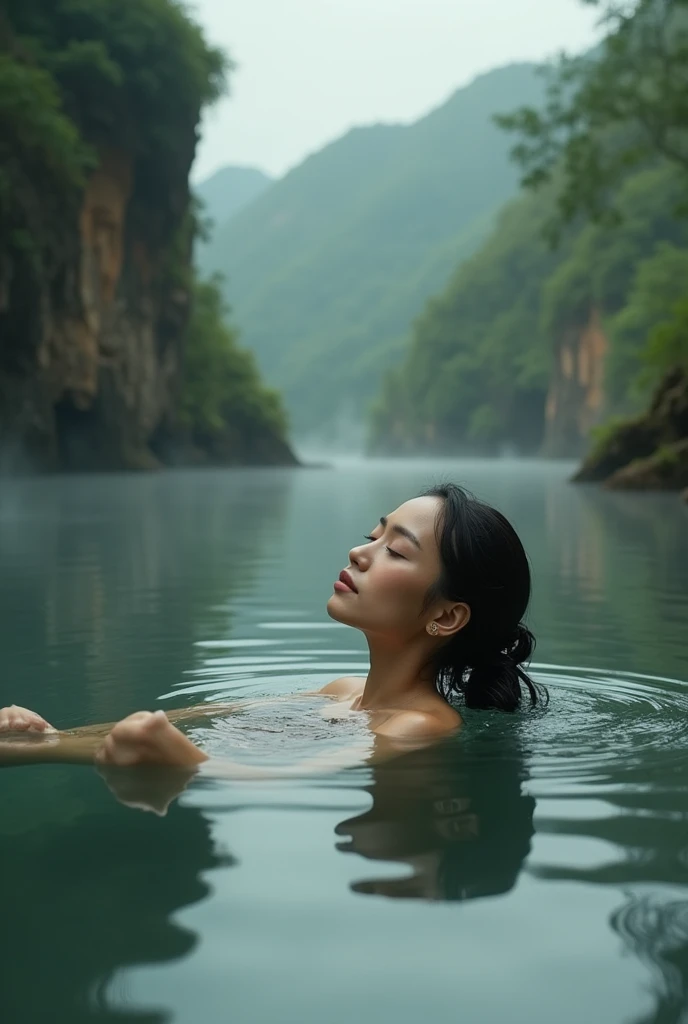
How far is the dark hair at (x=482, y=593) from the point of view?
13.8ft

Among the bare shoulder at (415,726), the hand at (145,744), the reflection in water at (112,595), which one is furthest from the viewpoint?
the reflection in water at (112,595)

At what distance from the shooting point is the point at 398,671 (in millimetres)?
4340

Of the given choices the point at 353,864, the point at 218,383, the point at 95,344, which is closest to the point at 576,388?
the point at 218,383

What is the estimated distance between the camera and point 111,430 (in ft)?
142

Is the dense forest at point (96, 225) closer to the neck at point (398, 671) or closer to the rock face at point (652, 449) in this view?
the rock face at point (652, 449)

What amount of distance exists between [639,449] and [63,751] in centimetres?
2803

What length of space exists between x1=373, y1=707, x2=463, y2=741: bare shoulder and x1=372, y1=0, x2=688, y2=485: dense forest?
2380cm

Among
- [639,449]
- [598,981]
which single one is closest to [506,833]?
[598,981]

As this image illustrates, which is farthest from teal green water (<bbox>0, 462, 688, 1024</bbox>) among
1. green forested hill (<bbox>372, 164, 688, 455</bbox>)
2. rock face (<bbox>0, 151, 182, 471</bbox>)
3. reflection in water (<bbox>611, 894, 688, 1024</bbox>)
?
green forested hill (<bbox>372, 164, 688, 455</bbox>)

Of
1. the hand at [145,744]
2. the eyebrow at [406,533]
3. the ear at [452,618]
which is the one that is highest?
the eyebrow at [406,533]

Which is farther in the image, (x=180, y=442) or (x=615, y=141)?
(x=180, y=442)

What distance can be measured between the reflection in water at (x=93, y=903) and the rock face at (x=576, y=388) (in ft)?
234

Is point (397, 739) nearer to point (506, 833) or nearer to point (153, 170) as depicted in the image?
point (506, 833)

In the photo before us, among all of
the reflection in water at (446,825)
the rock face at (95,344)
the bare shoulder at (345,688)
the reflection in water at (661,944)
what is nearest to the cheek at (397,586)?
the reflection in water at (446,825)
